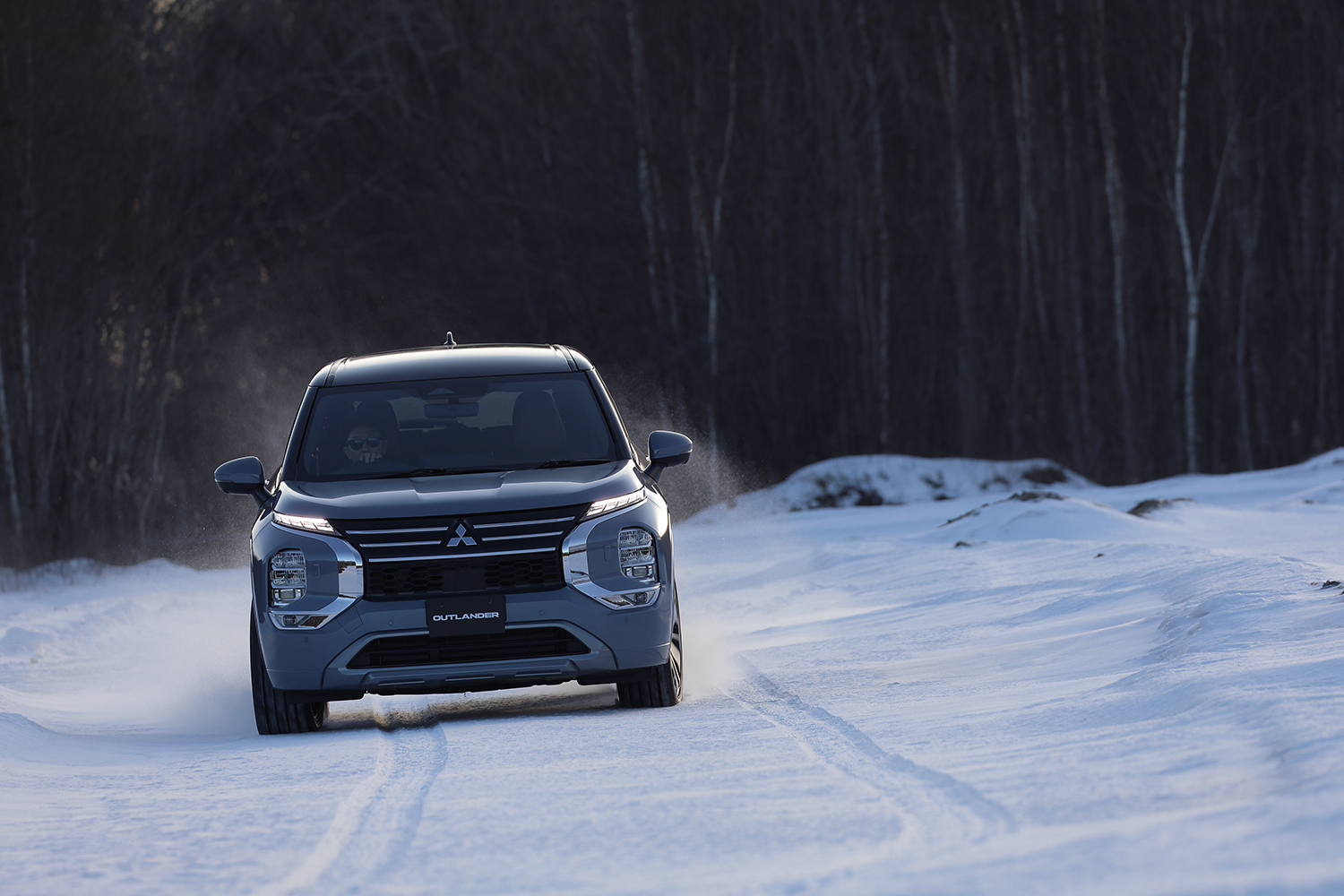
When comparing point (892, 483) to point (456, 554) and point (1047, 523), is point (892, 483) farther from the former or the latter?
point (456, 554)

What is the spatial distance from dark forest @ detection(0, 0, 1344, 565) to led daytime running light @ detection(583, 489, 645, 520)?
1656cm

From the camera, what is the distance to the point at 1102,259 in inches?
1351

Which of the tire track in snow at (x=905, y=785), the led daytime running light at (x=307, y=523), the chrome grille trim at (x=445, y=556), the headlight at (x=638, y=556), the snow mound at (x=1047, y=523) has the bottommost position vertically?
the snow mound at (x=1047, y=523)

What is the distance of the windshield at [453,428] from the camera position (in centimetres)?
761

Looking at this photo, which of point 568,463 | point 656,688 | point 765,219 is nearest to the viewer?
point 656,688

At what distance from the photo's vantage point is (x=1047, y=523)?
1457 cm

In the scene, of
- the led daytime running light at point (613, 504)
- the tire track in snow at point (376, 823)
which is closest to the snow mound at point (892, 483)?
the led daytime running light at point (613, 504)

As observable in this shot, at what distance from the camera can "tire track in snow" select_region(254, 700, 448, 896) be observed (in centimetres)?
397

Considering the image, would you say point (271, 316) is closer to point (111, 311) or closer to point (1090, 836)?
point (111, 311)

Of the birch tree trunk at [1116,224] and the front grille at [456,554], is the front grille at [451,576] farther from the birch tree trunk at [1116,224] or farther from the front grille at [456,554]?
the birch tree trunk at [1116,224]

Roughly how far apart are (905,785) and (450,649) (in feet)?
8.24

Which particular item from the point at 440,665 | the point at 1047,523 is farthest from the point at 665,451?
the point at 1047,523

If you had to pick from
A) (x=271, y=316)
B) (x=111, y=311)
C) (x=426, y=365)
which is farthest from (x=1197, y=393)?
(x=426, y=365)

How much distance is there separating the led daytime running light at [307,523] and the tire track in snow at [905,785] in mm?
2001
